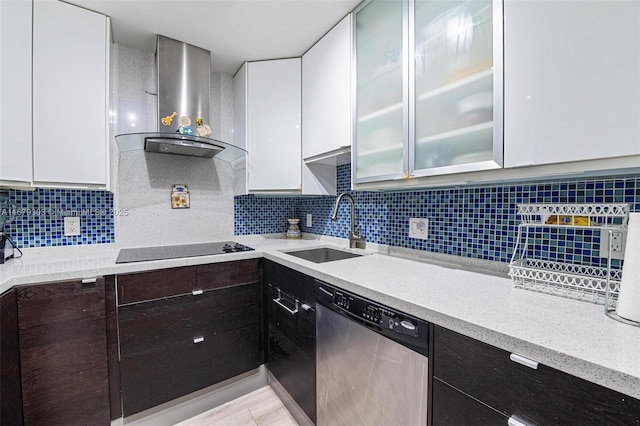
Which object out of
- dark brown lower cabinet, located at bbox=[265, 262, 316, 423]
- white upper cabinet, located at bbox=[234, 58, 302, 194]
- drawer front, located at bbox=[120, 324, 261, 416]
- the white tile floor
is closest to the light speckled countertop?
dark brown lower cabinet, located at bbox=[265, 262, 316, 423]

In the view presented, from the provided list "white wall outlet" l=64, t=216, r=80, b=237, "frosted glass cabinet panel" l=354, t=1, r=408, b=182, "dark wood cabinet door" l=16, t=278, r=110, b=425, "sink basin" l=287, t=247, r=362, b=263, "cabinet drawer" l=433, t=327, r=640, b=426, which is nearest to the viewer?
"cabinet drawer" l=433, t=327, r=640, b=426

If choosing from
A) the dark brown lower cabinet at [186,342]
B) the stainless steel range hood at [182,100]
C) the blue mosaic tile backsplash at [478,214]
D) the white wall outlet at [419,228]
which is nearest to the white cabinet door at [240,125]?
the stainless steel range hood at [182,100]

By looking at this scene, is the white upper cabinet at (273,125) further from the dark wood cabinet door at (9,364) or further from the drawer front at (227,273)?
the dark wood cabinet door at (9,364)

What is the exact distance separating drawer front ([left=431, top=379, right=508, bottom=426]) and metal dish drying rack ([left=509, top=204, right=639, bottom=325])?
44cm

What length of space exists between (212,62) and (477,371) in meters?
2.49

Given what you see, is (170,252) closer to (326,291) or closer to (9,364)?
(9,364)

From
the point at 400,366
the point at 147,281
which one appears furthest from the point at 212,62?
the point at 400,366

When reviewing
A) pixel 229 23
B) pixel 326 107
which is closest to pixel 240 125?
pixel 229 23

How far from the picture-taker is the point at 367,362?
102 cm

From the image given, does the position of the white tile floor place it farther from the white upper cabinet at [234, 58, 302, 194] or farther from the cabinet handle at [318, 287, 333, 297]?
the white upper cabinet at [234, 58, 302, 194]

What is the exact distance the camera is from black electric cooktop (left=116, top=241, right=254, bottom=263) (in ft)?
5.09

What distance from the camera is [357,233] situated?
1.95 m

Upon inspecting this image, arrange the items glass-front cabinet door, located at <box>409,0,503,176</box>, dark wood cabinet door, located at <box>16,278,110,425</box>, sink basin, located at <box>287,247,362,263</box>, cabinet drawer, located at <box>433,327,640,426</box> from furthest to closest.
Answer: sink basin, located at <box>287,247,362,263</box> → dark wood cabinet door, located at <box>16,278,110,425</box> → glass-front cabinet door, located at <box>409,0,503,176</box> → cabinet drawer, located at <box>433,327,640,426</box>

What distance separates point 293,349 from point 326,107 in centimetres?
151
